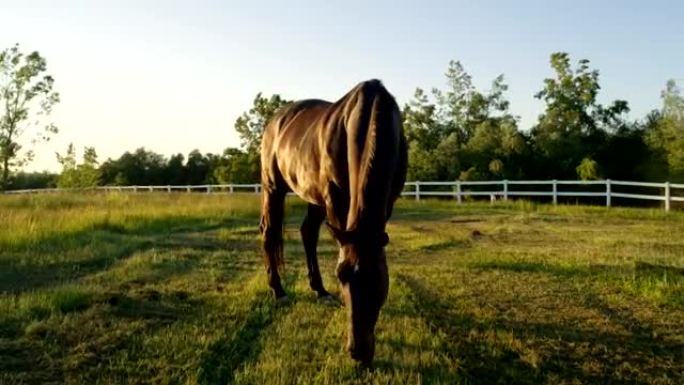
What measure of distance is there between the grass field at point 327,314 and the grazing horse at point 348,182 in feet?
1.52

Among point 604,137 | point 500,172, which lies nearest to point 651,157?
point 604,137

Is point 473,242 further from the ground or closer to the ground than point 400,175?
closer to the ground

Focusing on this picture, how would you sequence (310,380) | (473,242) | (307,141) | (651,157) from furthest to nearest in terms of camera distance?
(651,157) < (473,242) < (307,141) < (310,380)

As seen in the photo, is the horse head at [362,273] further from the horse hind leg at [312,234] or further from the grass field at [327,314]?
the horse hind leg at [312,234]

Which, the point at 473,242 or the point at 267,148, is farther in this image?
the point at 473,242

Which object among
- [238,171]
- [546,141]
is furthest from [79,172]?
[546,141]

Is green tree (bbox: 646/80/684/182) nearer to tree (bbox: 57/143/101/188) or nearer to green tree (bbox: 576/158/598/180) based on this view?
green tree (bbox: 576/158/598/180)

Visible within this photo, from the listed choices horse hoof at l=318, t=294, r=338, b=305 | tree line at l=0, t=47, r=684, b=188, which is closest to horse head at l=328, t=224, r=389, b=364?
horse hoof at l=318, t=294, r=338, b=305

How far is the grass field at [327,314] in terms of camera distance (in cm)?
433

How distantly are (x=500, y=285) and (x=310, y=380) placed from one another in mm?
→ 3921

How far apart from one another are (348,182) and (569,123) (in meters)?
31.8

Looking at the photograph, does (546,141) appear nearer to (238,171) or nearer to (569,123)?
(569,123)

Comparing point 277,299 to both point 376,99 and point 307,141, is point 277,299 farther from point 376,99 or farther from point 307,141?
point 376,99

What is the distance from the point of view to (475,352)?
15.6 ft
